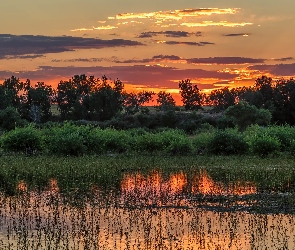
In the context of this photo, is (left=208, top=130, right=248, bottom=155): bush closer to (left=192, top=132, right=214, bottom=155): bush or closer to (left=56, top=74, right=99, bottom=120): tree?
(left=192, top=132, right=214, bottom=155): bush

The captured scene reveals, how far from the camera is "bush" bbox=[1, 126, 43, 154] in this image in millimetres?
41438

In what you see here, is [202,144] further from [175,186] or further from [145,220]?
[145,220]

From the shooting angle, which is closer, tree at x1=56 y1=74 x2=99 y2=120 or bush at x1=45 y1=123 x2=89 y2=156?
bush at x1=45 y1=123 x2=89 y2=156

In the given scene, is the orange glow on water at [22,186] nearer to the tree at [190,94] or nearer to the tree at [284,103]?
the tree at [284,103]

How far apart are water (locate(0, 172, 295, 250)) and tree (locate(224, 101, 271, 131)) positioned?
5242 centimetres

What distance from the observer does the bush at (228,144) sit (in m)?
40.2

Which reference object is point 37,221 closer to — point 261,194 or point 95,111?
point 261,194

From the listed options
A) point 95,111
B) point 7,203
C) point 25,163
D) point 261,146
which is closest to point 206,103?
point 95,111

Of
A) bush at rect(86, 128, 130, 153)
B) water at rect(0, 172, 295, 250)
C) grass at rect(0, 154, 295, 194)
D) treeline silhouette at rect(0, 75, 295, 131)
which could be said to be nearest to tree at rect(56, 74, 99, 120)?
treeline silhouette at rect(0, 75, 295, 131)

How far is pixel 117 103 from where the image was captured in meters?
104

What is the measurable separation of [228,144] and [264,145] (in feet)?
10.00

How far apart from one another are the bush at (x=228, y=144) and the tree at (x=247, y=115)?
33457 millimetres

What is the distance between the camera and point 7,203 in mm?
19453

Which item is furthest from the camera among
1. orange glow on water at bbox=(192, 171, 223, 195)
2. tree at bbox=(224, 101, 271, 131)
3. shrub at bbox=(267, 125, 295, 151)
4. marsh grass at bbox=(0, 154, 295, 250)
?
tree at bbox=(224, 101, 271, 131)
